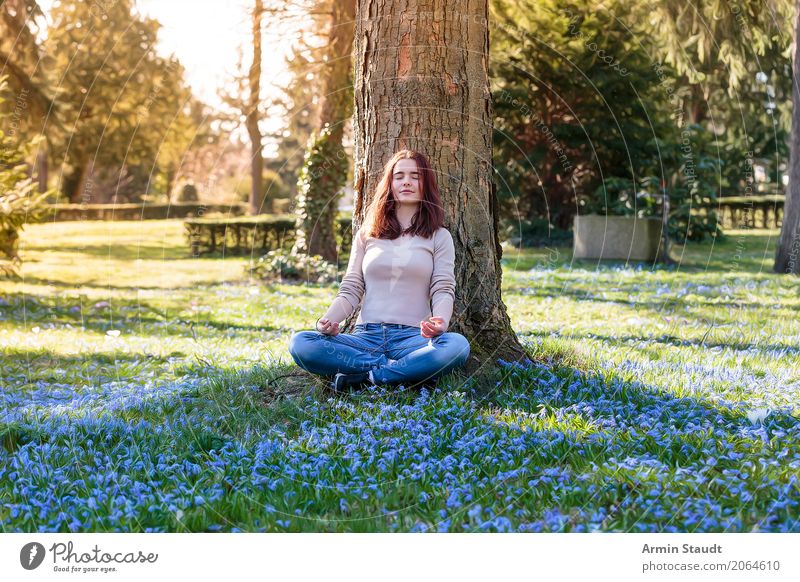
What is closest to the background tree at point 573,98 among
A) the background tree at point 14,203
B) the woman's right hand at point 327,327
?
the background tree at point 14,203

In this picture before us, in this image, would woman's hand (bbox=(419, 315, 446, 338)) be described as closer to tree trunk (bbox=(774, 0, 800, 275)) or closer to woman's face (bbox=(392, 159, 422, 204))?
woman's face (bbox=(392, 159, 422, 204))

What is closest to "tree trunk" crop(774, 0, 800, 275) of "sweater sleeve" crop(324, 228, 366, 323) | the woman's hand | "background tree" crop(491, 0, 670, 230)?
"background tree" crop(491, 0, 670, 230)

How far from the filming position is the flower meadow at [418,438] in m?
3.34

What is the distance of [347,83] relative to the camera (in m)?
14.4

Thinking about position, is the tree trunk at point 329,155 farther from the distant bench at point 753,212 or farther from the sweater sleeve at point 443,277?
the distant bench at point 753,212

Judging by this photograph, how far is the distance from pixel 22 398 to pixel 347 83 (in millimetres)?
9919

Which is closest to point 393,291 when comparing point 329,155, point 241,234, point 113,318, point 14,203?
point 113,318

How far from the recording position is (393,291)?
5.06 meters

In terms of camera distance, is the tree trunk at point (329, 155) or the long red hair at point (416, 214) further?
the tree trunk at point (329, 155)
